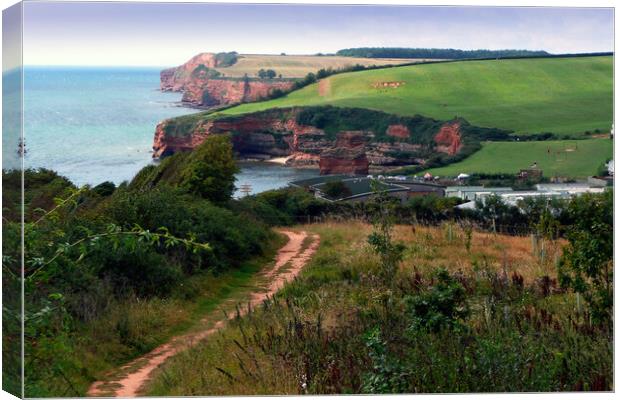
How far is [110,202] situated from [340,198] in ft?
7.07

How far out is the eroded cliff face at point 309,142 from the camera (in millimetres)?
10977

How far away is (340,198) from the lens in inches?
437

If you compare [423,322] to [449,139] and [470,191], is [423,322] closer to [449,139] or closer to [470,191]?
[470,191]

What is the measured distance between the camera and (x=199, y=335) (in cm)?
1066

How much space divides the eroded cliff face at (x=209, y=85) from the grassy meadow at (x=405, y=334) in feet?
4.75

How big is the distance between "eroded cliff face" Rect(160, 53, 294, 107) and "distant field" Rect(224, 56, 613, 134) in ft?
0.39

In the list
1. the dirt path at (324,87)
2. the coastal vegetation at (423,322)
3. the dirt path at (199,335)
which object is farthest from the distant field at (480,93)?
the dirt path at (199,335)

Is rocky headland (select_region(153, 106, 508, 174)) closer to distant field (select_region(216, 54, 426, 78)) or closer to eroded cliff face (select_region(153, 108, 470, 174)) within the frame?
eroded cliff face (select_region(153, 108, 470, 174))

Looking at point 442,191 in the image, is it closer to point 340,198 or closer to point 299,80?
point 340,198

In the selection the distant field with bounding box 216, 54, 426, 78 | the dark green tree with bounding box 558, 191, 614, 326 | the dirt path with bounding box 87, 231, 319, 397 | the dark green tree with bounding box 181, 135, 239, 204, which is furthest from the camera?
the dark green tree with bounding box 181, 135, 239, 204

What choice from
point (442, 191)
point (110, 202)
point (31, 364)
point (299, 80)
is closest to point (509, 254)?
point (442, 191)

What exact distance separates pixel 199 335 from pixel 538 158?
11.7 feet

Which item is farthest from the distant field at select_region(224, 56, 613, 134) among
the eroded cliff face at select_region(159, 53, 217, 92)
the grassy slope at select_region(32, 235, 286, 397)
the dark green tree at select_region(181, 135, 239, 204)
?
the grassy slope at select_region(32, 235, 286, 397)

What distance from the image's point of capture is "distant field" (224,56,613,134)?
36.5ft
